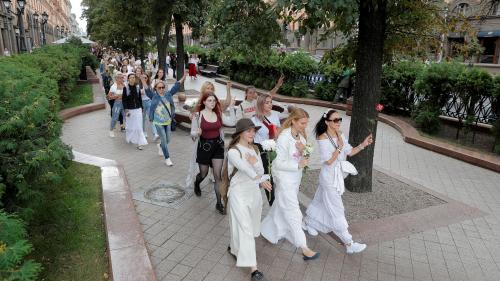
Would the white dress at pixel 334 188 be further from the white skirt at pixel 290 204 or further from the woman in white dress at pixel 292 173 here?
the white skirt at pixel 290 204

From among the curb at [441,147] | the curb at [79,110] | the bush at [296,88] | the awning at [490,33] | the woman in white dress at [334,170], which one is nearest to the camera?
the woman in white dress at [334,170]

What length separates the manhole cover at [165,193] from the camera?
20.2 ft

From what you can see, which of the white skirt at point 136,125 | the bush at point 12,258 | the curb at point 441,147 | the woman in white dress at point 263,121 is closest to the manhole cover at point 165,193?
the woman in white dress at point 263,121

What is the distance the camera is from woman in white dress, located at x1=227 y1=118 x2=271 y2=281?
4066 mm

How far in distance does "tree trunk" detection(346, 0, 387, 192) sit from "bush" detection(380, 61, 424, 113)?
6201 mm

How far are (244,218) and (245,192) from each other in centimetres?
28

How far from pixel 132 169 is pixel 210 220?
9.25ft

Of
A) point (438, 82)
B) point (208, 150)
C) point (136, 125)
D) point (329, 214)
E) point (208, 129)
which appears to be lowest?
point (329, 214)

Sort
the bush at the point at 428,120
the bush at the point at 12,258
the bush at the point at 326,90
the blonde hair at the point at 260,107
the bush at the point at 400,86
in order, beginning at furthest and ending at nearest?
the bush at the point at 326,90 < the bush at the point at 400,86 < the bush at the point at 428,120 < the blonde hair at the point at 260,107 < the bush at the point at 12,258

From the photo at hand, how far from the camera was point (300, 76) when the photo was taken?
16922 mm

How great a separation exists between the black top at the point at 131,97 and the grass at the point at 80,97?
558cm

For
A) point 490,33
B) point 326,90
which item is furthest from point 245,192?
point 490,33

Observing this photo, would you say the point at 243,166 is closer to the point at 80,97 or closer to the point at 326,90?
the point at 326,90

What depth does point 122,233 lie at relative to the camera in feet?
15.2
